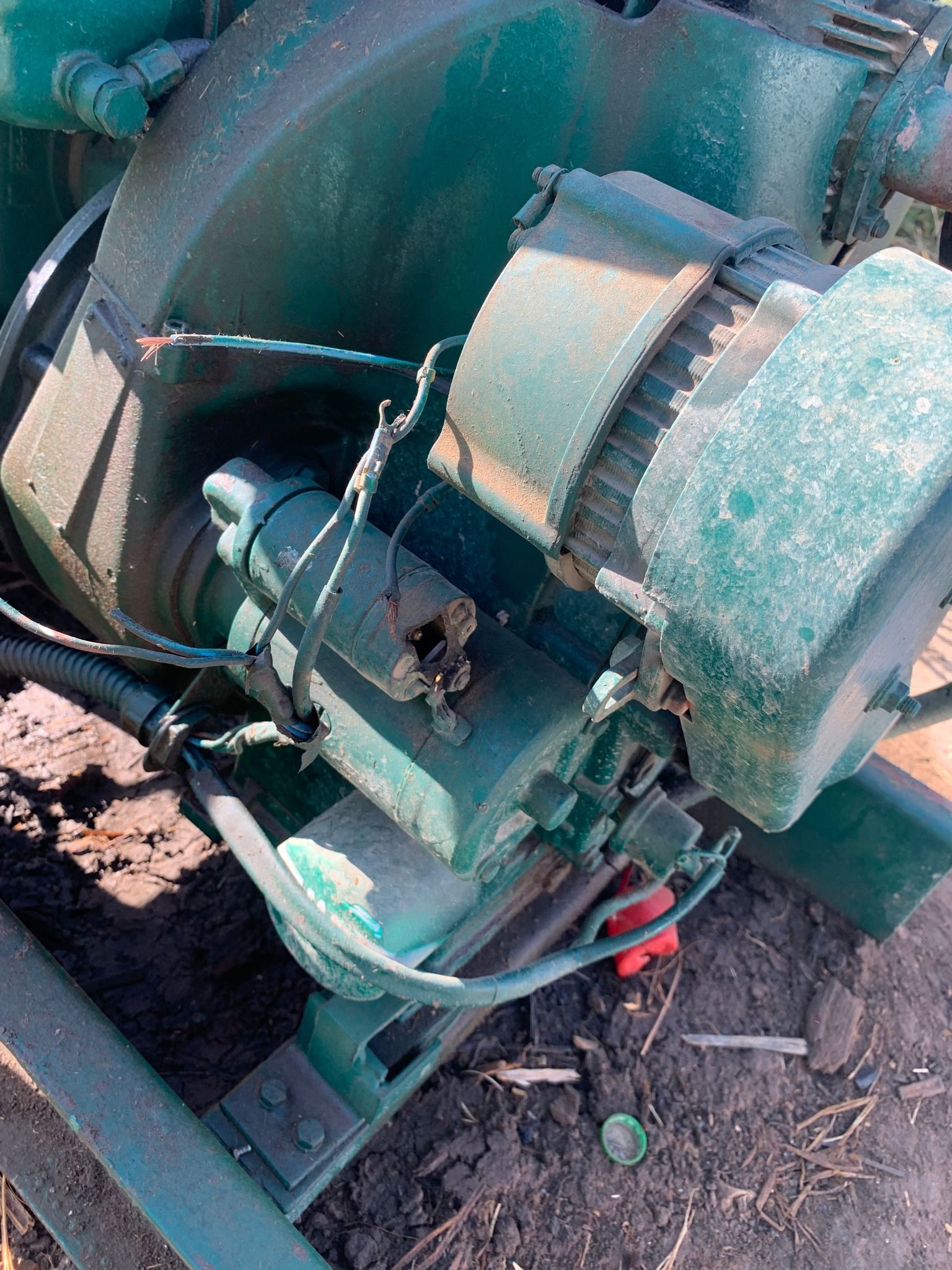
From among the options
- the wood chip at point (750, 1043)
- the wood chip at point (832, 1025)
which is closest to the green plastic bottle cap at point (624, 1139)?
the wood chip at point (750, 1043)

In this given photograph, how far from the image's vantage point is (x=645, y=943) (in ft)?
8.14

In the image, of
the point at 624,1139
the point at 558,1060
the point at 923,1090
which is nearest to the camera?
the point at 624,1139

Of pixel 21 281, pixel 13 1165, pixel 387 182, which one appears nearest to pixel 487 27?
pixel 387 182

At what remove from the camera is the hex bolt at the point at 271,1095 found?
1.82 metres

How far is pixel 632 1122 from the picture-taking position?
87.0 inches

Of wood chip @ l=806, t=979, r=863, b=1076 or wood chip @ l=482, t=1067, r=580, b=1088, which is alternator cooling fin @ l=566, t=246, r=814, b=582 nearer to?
Result: wood chip @ l=482, t=1067, r=580, b=1088

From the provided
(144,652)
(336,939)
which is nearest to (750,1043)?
(336,939)

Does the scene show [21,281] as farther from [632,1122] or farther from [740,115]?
[632,1122]

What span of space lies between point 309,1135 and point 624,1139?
30.1 inches

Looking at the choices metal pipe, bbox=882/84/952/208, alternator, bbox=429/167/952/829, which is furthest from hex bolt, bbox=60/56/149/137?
metal pipe, bbox=882/84/952/208

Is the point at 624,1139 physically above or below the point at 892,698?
below

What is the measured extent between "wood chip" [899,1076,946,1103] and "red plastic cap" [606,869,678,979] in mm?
608

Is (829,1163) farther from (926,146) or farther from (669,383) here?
(926,146)

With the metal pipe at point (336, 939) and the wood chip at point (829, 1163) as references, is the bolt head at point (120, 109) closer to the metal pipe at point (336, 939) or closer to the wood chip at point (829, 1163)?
the metal pipe at point (336, 939)
